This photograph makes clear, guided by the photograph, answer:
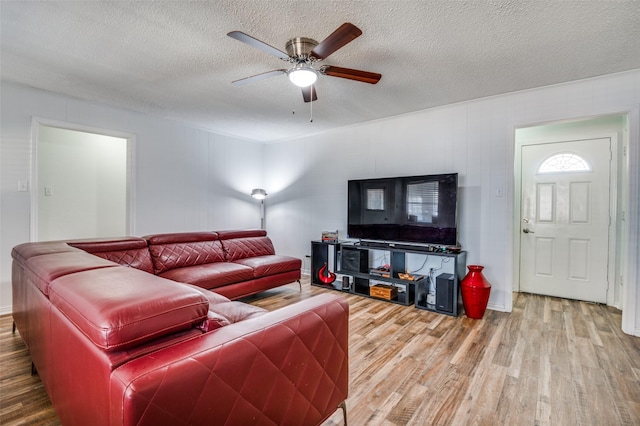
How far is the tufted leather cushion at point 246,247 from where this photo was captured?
3941 millimetres

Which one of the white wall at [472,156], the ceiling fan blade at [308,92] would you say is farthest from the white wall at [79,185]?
the ceiling fan blade at [308,92]

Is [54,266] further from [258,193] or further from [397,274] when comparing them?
[258,193]

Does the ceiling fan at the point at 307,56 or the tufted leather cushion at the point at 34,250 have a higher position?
the ceiling fan at the point at 307,56

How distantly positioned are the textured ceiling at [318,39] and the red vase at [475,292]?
6.43 ft

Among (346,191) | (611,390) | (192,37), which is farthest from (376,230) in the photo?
(192,37)

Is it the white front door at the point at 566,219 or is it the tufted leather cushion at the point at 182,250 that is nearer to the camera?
the tufted leather cushion at the point at 182,250

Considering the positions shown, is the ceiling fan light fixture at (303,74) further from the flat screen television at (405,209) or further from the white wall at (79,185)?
the white wall at (79,185)

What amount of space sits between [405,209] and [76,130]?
4.06m

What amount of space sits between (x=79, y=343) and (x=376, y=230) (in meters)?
3.43

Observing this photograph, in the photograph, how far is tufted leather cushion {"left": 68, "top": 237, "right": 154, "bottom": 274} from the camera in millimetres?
2781

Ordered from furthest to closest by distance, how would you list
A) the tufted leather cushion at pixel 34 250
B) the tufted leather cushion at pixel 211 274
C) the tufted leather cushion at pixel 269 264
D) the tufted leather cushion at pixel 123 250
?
the tufted leather cushion at pixel 269 264
the tufted leather cushion at pixel 211 274
the tufted leather cushion at pixel 123 250
the tufted leather cushion at pixel 34 250

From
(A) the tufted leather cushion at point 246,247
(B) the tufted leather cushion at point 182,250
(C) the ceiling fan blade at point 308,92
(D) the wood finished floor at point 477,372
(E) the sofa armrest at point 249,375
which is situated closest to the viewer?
(E) the sofa armrest at point 249,375

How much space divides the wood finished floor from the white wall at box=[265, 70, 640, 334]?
57 centimetres

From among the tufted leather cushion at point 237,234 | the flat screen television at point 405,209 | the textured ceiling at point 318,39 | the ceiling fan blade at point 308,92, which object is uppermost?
the textured ceiling at point 318,39
